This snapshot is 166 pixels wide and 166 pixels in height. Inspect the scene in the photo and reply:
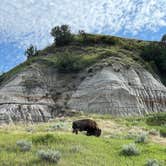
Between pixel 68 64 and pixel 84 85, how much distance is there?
6.47m

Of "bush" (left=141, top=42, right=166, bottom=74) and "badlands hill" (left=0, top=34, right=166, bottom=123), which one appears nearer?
"badlands hill" (left=0, top=34, right=166, bottom=123)

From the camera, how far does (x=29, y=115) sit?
6225 centimetres

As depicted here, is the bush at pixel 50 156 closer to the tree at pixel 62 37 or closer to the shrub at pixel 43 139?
the shrub at pixel 43 139

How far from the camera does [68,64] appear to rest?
74.0 metres

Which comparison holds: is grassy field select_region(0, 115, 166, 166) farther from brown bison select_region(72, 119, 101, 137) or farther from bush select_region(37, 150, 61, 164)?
brown bison select_region(72, 119, 101, 137)

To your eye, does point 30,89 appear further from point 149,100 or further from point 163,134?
point 163,134

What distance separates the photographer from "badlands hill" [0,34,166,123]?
6353 centimetres

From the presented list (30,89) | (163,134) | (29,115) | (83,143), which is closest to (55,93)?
(30,89)

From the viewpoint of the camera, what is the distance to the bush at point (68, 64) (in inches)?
2918

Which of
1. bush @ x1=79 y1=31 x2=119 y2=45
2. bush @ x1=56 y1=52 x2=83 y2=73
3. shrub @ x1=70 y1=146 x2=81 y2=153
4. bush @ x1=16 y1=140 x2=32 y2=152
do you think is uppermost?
bush @ x1=79 y1=31 x2=119 y2=45

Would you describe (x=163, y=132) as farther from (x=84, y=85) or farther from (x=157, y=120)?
(x=84, y=85)

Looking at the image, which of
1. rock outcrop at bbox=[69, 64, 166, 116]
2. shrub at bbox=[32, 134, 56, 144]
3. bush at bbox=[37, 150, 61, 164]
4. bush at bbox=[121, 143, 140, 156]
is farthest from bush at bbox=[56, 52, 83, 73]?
bush at bbox=[37, 150, 61, 164]

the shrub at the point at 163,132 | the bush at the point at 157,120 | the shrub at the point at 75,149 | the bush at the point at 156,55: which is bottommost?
the shrub at the point at 75,149

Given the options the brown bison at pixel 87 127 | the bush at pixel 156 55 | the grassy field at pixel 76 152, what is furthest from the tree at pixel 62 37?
the grassy field at pixel 76 152
